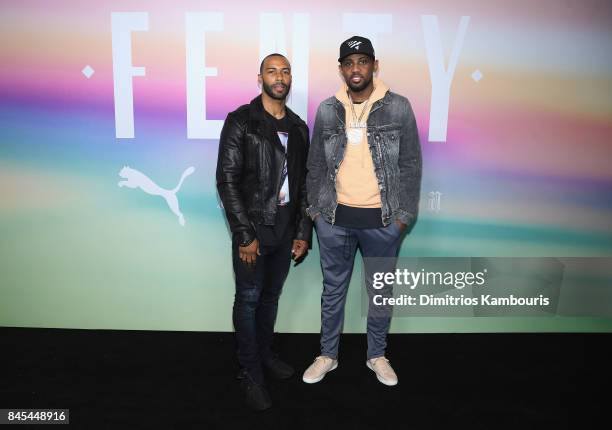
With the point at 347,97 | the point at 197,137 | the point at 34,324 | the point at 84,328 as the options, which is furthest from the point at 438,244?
the point at 34,324

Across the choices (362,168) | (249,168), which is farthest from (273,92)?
(362,168)

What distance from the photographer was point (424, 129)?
3.19m

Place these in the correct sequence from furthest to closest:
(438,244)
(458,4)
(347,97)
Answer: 1. (438,244)
2. (458,4)
3. (347,97)

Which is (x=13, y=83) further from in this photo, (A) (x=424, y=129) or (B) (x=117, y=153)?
(A) (x=424, y=129)

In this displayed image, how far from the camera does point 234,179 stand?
2.41 meters

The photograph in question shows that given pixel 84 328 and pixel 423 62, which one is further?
pixel 84 328

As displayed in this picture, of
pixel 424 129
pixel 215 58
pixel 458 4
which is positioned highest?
pixel 458 4

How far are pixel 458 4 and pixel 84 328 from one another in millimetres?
3408

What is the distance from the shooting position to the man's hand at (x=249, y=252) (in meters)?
2.41

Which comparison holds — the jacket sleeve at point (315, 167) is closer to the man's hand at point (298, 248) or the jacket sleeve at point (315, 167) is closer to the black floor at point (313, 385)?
the man's hand at point (298, 248)

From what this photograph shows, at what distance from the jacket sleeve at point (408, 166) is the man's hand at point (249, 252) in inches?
31.7

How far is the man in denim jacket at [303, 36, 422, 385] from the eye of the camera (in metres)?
2.55

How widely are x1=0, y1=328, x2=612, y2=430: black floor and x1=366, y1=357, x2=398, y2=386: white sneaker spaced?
0.04 m

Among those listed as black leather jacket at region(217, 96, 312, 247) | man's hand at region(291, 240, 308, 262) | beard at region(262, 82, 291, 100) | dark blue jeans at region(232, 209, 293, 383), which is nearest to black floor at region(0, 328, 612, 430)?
dark blue jeans at region(232, 209, 293, 383)
